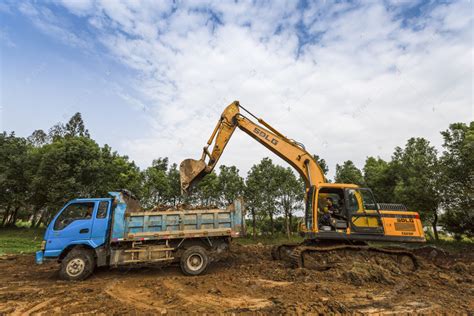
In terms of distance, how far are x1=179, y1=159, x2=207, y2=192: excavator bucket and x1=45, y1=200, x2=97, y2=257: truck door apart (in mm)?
2964

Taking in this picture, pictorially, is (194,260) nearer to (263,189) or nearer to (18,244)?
(18,244)

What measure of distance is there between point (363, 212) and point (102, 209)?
8.69 m

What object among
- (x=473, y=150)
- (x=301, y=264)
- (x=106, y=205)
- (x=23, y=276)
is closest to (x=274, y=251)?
(x=301, y=264)

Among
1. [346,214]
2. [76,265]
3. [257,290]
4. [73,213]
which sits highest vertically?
[346,214]


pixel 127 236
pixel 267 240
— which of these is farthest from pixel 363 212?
pixel 267 240

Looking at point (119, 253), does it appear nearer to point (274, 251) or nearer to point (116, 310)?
point (116, 310)

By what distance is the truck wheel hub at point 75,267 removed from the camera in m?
7.52

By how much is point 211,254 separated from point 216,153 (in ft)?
12.2

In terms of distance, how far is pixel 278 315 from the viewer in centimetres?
463

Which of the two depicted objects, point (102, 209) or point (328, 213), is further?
point (328, 213)

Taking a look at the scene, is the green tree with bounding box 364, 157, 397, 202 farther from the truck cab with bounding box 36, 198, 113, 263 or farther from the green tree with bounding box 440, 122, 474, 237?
the truck cab with bounding box 36, 198, 113, 263

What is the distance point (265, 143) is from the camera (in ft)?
33.6

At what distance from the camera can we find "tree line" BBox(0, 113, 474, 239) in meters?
16.4

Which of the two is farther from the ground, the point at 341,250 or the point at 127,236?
the point at 127,236
